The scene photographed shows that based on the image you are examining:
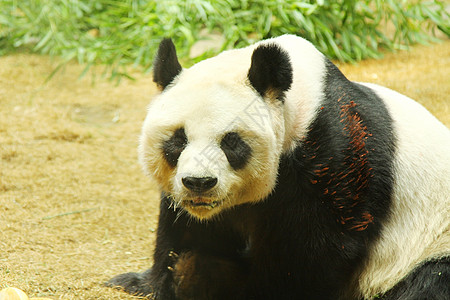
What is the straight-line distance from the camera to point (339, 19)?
6.51 m

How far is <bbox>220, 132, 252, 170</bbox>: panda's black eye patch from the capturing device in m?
2.54

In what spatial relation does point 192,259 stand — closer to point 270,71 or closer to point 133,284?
point 133,284

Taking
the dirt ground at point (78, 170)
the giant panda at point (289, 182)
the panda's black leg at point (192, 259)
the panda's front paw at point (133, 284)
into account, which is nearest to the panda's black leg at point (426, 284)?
the giant panda at point (289, 182)

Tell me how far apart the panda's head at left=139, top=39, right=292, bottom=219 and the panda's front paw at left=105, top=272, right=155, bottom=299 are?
74cm

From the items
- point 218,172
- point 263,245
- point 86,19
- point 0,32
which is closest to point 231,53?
point 218,172

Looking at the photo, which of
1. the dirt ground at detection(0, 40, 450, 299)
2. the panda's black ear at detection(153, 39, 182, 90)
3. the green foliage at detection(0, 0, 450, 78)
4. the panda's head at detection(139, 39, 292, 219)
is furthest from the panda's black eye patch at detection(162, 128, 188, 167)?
the green foliage at detection(0, 0, 450, 78)

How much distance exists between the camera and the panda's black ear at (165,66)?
2775mm

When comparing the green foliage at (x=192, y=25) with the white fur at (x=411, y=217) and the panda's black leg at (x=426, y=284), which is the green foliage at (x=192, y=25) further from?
the panda's black leg at (x=426, y=284)

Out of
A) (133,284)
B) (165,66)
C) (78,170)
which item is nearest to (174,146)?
(165,66)

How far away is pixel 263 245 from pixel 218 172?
55cm

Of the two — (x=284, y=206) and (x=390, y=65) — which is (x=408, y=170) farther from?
(x=390, y=65)

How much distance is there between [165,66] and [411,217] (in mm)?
1415

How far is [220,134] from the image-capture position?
2516 millimetres

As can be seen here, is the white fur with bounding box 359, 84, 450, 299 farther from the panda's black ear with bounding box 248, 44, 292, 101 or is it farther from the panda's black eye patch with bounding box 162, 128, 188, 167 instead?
the panda's black eye patch with bounding box 162, 128, 188, 167
